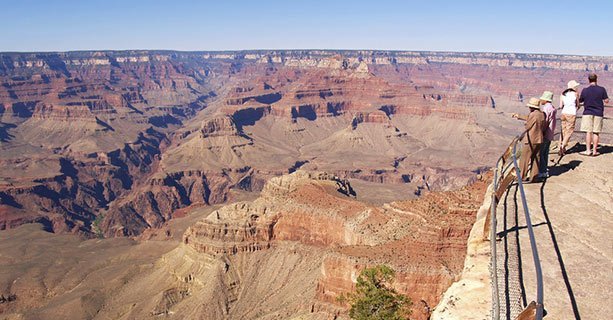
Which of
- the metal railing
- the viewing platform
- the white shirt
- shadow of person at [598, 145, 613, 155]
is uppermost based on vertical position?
the white shirt

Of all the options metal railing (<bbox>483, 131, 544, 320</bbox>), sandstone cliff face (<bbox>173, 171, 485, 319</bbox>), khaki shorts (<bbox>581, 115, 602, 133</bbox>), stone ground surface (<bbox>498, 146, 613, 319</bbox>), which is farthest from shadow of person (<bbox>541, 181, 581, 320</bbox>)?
sandstone cliff face (<bbox>173, 171, 485, 319</bbox>)

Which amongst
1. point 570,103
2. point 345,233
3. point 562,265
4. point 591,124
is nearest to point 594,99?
point 570,103

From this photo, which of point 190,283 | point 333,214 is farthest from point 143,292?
point 333,214

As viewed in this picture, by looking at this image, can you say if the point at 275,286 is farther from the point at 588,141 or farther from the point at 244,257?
the point at 588,141

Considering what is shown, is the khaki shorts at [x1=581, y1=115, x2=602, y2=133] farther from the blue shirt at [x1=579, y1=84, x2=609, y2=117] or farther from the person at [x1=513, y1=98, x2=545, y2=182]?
the person at [x1=513, y1=98, x2=545, y2=182]

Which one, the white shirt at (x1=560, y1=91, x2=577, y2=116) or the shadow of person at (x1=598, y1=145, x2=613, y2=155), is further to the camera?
the shadow of person at (x1=598, y1=145, x2=613, y2=155)

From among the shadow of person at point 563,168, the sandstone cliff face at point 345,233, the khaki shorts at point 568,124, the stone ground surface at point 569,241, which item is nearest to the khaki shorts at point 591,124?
the khaki shorts at point 568,124

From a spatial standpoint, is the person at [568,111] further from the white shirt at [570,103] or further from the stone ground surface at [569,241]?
the stone ground surface at [569,241]
